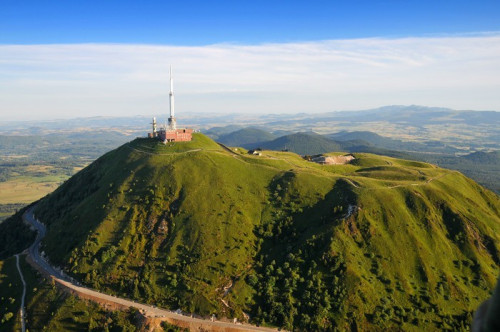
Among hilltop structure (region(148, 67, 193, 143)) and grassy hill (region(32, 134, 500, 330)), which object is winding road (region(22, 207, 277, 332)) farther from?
hilltop structure (region(148, 67, 193, 143))

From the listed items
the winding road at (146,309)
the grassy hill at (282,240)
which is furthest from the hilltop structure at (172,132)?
the winding road at (146,309)

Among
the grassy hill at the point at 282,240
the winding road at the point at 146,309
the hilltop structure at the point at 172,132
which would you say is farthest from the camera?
the hilltop structure at the point at 172,132

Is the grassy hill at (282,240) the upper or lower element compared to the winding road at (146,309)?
upper

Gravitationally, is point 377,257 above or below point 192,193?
below

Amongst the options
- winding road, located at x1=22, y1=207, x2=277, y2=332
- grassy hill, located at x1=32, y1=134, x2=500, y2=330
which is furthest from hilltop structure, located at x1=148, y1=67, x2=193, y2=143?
winding road, located at x1=22, y1=207, x2=277, y2=332

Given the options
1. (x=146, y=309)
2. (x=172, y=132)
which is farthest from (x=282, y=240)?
(x=172, y=132)

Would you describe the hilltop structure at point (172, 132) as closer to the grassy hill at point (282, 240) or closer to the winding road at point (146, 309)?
the grassy hill at point (282, 240)

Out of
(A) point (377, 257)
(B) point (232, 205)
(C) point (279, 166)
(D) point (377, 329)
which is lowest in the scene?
(D) point (377, 329)

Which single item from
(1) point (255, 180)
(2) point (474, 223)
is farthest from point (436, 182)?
(1) point (255, 180)

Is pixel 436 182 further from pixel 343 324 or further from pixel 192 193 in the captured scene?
pixel 192 193
